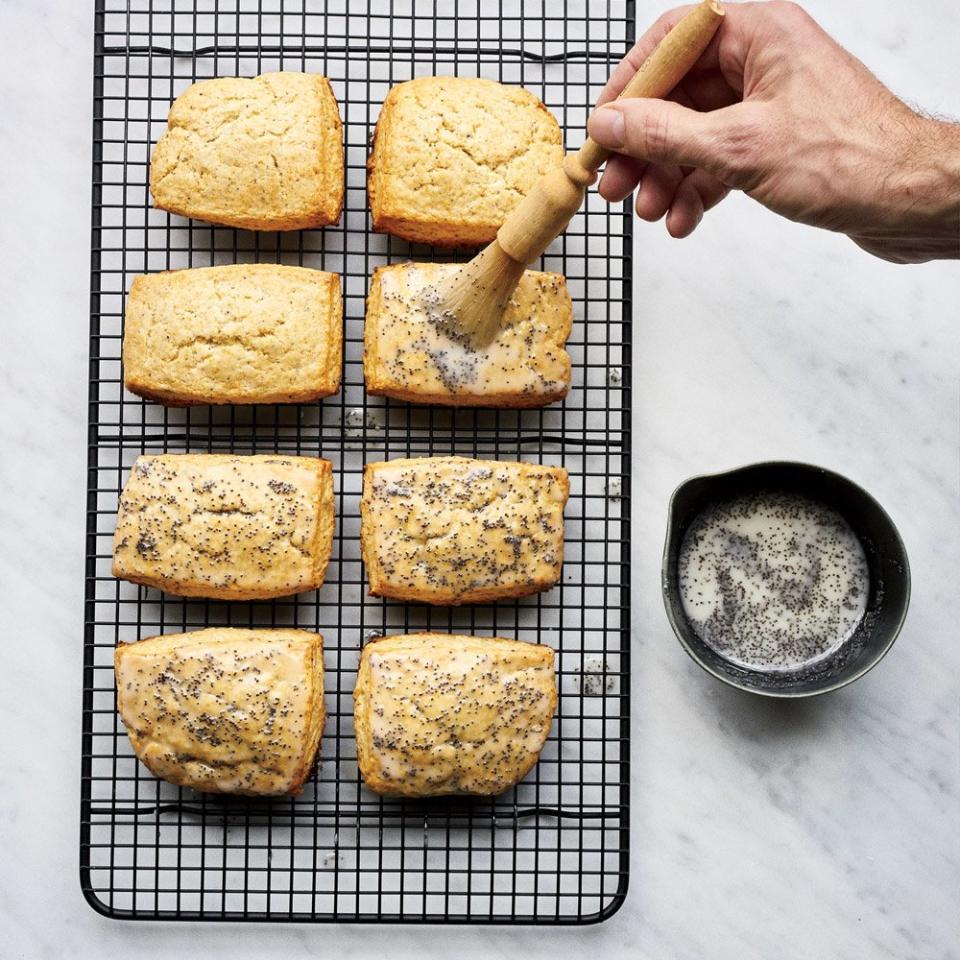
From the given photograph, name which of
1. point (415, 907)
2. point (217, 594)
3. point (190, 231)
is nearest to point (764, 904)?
point (415, 907)

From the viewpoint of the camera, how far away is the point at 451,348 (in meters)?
2.56

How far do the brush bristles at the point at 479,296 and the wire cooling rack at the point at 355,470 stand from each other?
0.79 feet

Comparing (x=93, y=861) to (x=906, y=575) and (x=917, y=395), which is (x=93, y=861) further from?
(x=917, y=395)

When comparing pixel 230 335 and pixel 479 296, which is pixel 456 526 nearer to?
pixel 479 296

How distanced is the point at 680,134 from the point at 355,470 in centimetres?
118

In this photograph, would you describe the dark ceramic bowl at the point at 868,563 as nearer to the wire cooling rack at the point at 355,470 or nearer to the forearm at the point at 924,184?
the wire cooling rack at the point at 355,470

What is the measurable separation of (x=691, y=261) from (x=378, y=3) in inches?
42.8

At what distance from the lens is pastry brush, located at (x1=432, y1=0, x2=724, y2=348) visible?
2.07m

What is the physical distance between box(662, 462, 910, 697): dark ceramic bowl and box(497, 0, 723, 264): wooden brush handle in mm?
720

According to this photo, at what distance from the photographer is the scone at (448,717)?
8.23 feet

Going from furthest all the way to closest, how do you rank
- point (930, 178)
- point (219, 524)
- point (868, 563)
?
point (868, 563) < point (219, 524) < point (930, 178)

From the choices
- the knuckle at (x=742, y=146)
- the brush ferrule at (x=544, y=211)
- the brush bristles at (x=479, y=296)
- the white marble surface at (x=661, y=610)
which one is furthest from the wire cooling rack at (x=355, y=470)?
the knuckle at (x=742, y=146)

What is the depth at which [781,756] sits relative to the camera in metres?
2.78

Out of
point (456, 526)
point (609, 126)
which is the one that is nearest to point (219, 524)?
point (456, 526)
